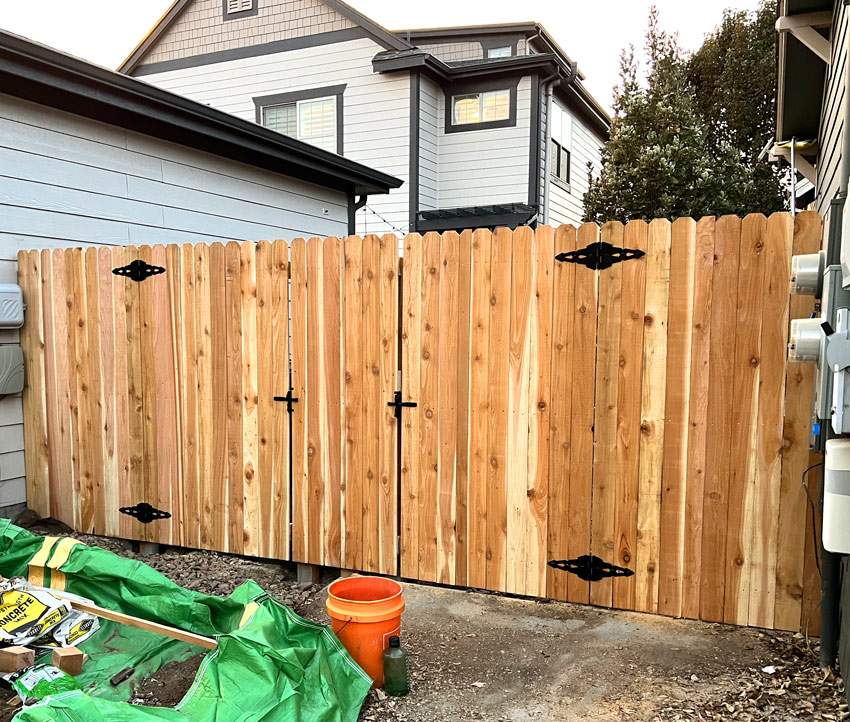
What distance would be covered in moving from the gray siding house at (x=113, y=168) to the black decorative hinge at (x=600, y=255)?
3727 mm

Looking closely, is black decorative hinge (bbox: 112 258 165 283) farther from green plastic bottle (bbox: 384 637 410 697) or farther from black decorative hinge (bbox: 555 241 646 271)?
green plastic bottle (bbox: 384 637 410 697)

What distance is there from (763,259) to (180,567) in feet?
12.2

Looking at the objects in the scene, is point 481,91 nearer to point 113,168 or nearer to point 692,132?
point 692,132

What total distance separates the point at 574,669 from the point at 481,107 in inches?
411

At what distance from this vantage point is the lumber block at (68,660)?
2.77 metres

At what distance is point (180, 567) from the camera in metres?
4.25

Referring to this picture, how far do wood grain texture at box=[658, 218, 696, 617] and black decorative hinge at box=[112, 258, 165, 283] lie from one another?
3065 millimetres

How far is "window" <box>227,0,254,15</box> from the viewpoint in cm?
1210

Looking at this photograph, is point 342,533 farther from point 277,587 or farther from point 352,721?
point 352,721

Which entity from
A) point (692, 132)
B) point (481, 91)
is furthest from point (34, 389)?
point (692, 132)

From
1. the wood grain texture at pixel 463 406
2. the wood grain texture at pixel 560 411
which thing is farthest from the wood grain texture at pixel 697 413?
the wood grain texture at pixel 463 406

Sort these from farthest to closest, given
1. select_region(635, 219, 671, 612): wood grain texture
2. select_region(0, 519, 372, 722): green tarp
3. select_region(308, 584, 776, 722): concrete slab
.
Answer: select_region(635, 219, 671, 612): wood grain texture < select_region(308, 584, 776, 722): concrete slab < select_region(0, 519, 372, 722): green tarp

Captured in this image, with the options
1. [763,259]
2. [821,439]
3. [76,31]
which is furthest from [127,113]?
[76,31]

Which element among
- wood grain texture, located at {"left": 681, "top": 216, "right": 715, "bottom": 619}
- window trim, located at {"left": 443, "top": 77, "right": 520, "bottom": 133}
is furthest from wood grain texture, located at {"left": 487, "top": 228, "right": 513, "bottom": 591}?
window trim, located at {"left": 443, "top": 77, "right": 520, "bottom": 133}
